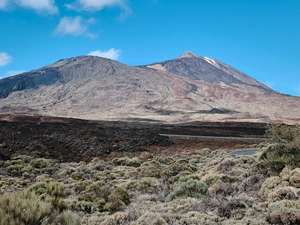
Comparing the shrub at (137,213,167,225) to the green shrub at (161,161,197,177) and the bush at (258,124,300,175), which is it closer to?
the bush at (258,124,300,175)

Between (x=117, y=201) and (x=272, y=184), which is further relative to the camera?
(x=117, y=201)

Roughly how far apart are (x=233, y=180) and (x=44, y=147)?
62.8 feet

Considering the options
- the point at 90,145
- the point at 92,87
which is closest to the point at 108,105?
the point at 92,87

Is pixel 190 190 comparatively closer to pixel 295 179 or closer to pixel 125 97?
pixel 295 179

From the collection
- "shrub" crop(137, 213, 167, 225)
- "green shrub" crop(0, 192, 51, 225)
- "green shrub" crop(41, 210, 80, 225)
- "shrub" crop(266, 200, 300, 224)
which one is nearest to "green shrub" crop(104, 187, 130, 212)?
"shrub" crop(137, 213, 167, 225)

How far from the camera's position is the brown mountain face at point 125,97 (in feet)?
336

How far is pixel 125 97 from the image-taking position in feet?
435

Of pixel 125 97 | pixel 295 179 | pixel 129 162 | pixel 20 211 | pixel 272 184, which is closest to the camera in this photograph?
pixel 20 211

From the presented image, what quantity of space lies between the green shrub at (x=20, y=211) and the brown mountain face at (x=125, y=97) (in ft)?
269

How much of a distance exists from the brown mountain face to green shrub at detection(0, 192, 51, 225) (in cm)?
8212

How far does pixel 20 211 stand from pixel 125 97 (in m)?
129

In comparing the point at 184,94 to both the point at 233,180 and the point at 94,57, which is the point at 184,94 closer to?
the point at 94,57

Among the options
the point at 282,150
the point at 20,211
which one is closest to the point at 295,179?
the point at 282,150

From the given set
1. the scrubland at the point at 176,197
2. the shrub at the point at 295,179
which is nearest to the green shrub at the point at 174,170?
the scrubland at the point at 176,197
